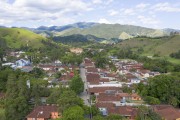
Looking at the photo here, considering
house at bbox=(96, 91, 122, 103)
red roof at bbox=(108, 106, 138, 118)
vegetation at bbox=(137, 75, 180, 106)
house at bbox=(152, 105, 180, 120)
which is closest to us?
red roof at bbox=(108, 106, 138, 118)

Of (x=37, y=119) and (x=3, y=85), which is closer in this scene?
(x=37, y=119)

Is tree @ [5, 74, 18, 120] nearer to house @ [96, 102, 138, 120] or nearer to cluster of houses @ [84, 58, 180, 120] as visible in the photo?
cluster of houses @ [84, 58, 180, 120]

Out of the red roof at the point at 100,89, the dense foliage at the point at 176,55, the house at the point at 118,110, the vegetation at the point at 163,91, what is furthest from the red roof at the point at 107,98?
the dense foliage at the point at 176,55

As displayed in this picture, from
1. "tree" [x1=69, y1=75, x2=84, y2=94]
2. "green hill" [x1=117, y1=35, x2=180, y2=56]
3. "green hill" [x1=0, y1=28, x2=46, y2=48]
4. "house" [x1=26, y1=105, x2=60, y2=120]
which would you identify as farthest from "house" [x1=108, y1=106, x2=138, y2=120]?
"green hill" [x1=0, y1=28, x2=46, y2=48]

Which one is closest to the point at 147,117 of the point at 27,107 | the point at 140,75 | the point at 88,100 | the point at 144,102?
the point at 144,102

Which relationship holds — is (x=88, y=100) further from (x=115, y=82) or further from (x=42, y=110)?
(x=115, y=82)
